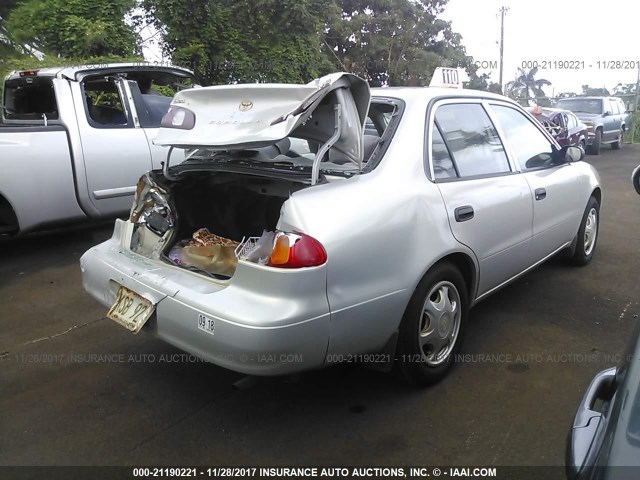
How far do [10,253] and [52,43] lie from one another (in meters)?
5.79

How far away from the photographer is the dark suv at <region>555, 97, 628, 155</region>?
1583cm

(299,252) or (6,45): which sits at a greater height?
(6,45)

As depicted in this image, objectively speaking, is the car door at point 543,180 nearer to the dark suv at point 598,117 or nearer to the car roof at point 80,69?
the car roof at point 80,69

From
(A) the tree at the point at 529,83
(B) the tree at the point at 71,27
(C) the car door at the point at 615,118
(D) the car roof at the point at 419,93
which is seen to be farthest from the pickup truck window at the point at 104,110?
(A) the tree at the point at 529,83

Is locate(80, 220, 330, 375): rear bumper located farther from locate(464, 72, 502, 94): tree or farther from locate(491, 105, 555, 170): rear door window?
locate(464, 72, 502, 94): tree

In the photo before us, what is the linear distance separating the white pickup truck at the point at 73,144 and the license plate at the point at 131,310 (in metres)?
2.77

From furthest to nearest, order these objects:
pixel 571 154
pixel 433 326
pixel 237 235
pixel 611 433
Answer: pixel 571 154 → pixel 237 235 → pixel 433 326 → pixel 611 433

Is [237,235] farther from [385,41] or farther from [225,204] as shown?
[385,41]

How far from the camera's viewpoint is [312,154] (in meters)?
3.42

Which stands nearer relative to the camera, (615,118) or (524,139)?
(524,139)

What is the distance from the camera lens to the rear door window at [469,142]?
3.13 m

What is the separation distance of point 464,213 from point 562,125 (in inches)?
469

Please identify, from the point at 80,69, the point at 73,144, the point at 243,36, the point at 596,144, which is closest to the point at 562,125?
the point at 596,144

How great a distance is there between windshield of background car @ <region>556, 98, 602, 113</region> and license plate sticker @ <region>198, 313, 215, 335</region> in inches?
676
